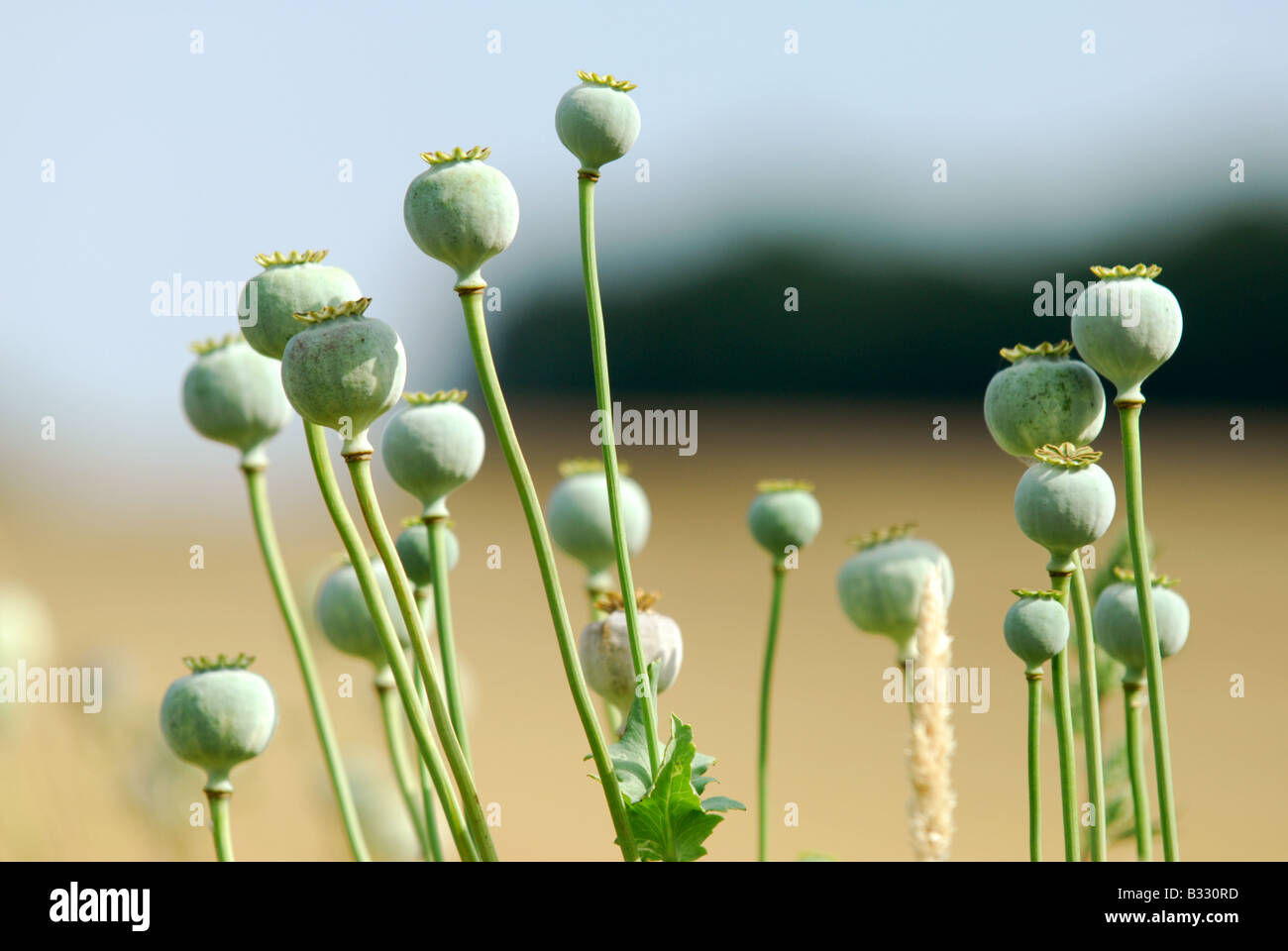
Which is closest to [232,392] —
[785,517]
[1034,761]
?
[785,517]

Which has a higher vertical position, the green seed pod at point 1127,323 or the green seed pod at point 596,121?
the green seed pod at point 596,121

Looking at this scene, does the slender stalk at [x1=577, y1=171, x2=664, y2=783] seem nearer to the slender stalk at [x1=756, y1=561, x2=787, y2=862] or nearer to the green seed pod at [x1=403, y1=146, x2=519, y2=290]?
the green seed pod at [x1=403, y1=146, x2=519, y2=290]

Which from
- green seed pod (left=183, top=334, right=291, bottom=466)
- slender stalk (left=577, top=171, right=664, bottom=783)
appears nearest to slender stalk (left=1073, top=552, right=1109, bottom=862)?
slender stalk (left=577, top=171, right=664, bottom=783)

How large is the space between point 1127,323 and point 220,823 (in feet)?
1.50

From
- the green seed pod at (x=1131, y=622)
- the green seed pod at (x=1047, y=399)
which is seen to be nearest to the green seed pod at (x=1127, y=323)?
the green seed pod at (x=1047, y=399)

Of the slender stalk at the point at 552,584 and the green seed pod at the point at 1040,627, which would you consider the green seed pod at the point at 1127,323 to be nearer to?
the green seed pod at the point at 1040,627

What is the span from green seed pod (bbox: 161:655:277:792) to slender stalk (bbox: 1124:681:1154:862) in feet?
1.33

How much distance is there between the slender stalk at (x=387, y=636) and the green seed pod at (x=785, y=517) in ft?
1.43

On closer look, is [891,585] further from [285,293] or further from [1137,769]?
[285,293]

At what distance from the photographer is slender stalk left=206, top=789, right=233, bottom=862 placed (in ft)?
1.77

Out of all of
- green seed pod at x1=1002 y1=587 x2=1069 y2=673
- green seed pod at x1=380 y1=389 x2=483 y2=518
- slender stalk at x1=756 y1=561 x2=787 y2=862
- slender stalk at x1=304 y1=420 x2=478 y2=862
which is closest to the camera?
slender stalk at x1=304 y1=420 x2=478 y2=862

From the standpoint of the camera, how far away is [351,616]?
2.31 feet

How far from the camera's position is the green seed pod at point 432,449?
61cm
